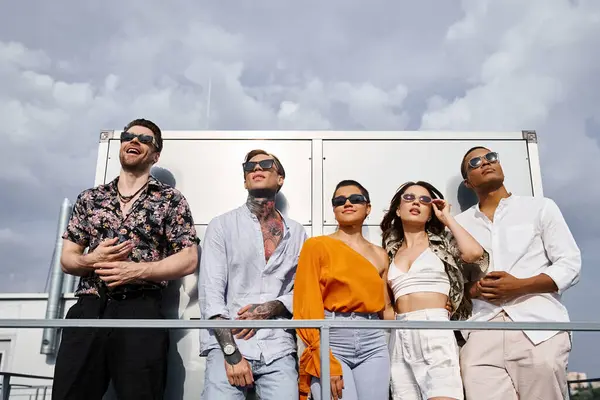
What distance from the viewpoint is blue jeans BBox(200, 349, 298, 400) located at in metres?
2.72

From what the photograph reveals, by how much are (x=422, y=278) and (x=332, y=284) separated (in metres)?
0.47

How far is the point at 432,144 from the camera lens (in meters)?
4.13

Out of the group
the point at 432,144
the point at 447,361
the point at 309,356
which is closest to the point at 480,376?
the point at 447,361

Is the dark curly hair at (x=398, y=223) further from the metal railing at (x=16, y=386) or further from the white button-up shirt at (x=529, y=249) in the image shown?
the metal railing at (x=16, y=386)

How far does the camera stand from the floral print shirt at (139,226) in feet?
10.4

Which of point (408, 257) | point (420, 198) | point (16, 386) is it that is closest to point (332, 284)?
point (408, 257)

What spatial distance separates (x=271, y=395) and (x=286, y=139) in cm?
192

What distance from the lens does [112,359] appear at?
9.14ft

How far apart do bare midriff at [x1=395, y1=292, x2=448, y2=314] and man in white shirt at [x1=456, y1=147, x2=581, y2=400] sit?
0.83 feet

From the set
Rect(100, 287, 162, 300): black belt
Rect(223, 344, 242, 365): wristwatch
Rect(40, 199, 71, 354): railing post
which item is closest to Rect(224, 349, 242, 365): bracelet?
Rect(223, 344, 242, 365): wristwatch

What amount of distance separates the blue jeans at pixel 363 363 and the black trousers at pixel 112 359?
0.75 m

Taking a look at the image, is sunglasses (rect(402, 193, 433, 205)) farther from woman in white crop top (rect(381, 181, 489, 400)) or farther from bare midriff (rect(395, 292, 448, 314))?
bare midriff (rect(395, 292, 448, 314))

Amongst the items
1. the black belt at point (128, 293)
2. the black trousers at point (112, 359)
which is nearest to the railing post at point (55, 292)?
the black trousers at point (112, 359)

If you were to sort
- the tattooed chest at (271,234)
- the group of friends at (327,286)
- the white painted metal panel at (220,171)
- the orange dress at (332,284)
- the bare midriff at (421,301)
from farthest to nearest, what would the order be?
the white painted metal panel at (220,171) → the tattooed chest at (271,234) → the bare midriff at (421,301) → the orange dress at (332,284) → the group of friends at (327,286)
